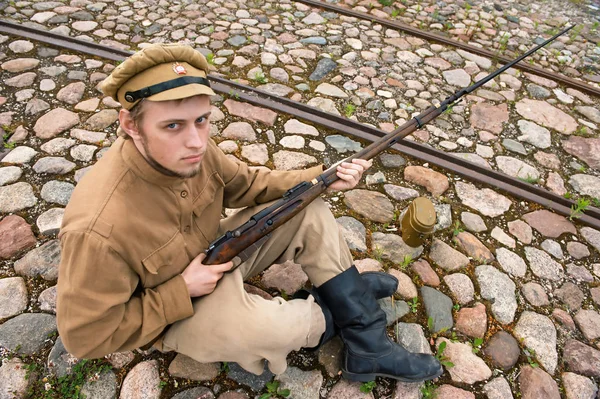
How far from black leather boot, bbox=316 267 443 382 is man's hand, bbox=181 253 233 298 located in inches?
24.5

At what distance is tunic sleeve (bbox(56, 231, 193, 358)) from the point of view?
5.49 ft

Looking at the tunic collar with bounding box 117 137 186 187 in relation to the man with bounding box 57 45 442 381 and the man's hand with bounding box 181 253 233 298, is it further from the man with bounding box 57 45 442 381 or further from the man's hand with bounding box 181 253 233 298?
the man's hand with bounding box 181 253 233 298

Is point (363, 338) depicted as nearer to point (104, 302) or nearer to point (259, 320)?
point (259, 320)

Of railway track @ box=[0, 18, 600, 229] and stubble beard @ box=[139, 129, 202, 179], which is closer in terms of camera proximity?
stubble beard @ box=[139, 129, 202, 179]

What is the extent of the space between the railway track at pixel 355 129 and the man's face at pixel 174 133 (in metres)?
2.36

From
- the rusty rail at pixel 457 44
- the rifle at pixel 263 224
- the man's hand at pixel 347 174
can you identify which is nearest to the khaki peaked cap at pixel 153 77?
the rifle at pixel 263 224

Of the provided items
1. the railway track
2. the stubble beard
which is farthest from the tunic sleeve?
the railway track

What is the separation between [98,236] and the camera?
1688 millimetres

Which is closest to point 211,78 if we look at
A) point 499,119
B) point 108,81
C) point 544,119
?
point 108,81

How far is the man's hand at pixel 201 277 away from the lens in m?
2.03

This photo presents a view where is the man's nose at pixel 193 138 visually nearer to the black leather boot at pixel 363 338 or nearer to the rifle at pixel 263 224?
the rifle at pixel 263 224

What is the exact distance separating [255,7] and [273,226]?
4.53 m

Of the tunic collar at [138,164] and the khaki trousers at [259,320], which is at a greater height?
the tunic collar at [138,164]

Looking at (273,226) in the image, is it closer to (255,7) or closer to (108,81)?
(108,81)
